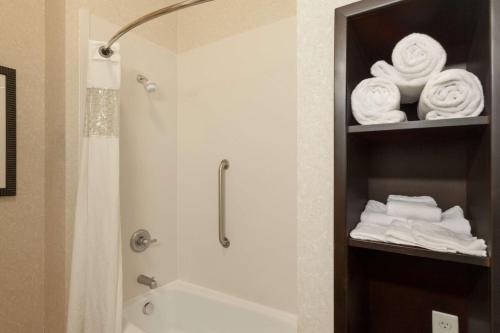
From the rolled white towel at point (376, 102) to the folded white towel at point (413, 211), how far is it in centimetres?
28

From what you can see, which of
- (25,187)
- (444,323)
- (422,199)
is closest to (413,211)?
(422,199)

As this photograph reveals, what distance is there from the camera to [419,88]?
75 cm

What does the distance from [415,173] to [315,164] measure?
1.33 feet

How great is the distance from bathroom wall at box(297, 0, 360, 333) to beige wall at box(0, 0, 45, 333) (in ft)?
4.79

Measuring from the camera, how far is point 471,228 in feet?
2.45

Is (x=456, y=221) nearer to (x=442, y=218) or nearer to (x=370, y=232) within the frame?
(x=442, y=218)

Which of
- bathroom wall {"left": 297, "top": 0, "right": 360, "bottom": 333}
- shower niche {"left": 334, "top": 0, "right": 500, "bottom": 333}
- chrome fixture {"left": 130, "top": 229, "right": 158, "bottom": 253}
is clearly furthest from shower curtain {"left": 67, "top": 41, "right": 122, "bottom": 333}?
shower niche {"left": 334, "top": 0, "right": 500, "bottom": 333}

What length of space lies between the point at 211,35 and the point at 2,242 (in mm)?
1800

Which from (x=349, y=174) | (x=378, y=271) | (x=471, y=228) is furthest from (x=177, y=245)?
(x=471, y=228)

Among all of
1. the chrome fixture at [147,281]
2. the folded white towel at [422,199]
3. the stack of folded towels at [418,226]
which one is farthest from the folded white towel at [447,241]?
the chrome fixture at [147,281]

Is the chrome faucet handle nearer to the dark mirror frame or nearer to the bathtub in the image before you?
the bathtub

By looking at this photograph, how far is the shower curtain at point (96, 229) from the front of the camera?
4.10 ft

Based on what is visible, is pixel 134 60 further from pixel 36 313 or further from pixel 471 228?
pixel 471 228

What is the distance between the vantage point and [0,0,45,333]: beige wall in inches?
52.4
